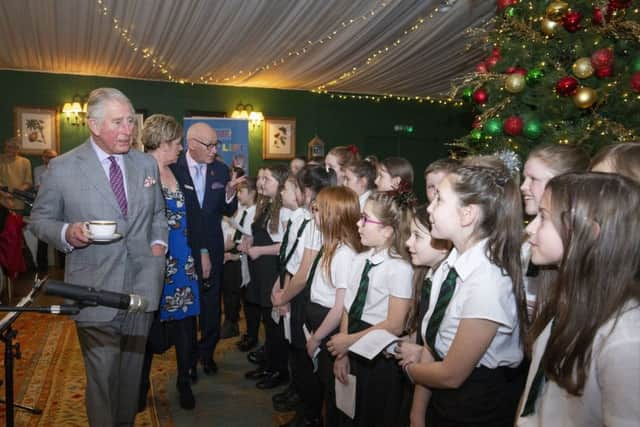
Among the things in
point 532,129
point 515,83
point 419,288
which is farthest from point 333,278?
point 515,83

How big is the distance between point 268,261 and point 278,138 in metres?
6.68

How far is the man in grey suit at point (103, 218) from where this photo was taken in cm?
231

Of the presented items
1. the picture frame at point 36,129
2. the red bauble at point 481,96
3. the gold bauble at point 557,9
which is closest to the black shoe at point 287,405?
the red bauble at point 481,96

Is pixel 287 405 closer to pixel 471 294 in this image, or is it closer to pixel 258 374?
pixel 258 374

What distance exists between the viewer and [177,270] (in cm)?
320

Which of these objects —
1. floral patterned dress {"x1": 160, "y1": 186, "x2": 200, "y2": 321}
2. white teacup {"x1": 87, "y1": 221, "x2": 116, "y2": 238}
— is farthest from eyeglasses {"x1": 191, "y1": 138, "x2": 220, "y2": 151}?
white teacup {"x1": 87, "y1": 221, "x2": 116, "y2": 238}

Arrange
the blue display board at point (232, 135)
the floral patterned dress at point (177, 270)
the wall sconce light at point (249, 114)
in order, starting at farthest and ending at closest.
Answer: the wall sconce light at point (249, 114) < the blue display board at point (232, 135) < the floral patterned dress at point (177, 270)

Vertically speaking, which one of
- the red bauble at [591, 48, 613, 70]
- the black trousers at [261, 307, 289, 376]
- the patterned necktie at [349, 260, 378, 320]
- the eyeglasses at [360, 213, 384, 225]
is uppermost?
the red bauble at [591, 48, 613, 70]

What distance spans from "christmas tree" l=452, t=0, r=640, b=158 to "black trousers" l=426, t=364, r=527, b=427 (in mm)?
2098

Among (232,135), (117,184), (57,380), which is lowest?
(57,380)

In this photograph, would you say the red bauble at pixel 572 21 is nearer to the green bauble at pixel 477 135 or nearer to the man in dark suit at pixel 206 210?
the green bauble at pixel 477 135

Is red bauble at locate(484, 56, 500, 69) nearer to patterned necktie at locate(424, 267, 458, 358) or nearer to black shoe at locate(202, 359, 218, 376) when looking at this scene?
patterned necktie at locate(424, 267, 458, 358)

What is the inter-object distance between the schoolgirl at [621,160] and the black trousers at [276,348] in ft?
7.84

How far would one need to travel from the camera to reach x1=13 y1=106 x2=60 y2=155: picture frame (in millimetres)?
8719
